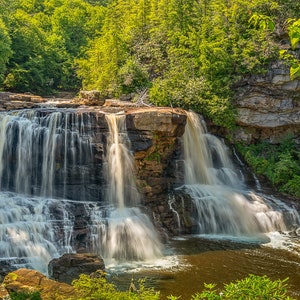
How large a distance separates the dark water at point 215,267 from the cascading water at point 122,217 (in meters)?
1.09

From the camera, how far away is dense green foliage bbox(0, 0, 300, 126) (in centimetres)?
2080

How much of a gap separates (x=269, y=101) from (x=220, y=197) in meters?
7.12

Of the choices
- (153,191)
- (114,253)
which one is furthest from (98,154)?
(114,253)

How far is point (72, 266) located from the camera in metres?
9.98

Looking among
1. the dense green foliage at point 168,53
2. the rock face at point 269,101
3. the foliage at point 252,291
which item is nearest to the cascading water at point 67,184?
the dense green foliage at point 168,53

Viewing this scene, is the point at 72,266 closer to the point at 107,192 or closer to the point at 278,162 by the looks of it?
the point at 107,192

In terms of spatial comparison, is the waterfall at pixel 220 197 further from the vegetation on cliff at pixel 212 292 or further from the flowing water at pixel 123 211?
the vegetation on cliff at pixel 212 292

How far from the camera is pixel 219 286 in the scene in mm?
9898

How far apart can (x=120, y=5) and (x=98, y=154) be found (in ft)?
62.6

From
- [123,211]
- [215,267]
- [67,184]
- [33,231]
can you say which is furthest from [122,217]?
[215,267]

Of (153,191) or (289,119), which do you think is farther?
(289,119)

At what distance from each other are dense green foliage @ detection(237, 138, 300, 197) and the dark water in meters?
6.23

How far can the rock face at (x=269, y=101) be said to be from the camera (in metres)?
20.5

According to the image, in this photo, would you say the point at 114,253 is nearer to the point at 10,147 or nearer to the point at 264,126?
the point at 10,147
